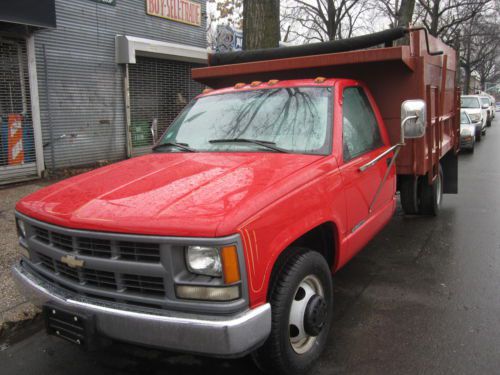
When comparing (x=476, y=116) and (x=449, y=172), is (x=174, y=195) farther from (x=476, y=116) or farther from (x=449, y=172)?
(x=476, y=116)

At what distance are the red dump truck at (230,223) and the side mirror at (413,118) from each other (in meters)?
0.01

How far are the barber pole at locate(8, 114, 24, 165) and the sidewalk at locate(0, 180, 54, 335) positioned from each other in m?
0.71

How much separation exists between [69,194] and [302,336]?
1.73 m

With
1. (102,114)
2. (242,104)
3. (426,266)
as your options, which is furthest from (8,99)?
(426,266)

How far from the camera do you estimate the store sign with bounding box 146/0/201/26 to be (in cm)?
1198

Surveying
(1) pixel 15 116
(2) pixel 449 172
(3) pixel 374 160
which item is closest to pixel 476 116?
(2) pixel 449 172

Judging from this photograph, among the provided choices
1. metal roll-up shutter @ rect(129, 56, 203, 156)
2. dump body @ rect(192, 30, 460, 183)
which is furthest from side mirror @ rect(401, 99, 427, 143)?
metal roll-up shutter @ rect(129, 56, 203, 156)

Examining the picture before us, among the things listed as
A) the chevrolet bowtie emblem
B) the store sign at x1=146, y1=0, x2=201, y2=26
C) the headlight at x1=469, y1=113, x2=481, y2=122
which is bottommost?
the chevrolet bowtie emblem

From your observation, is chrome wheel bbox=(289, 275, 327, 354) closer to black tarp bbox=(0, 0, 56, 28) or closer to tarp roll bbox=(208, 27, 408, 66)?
tarp roll bbox=(208, 27, 408, 66)

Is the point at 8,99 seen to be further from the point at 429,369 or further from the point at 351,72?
the point at 429,369

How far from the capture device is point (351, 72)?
4.74 meters

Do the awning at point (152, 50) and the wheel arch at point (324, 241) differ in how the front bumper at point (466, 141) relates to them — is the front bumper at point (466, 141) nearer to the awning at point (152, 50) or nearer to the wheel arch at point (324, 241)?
the awning at point (152, 50)

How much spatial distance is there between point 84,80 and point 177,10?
3.79 metres

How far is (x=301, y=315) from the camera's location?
9.34 feet
